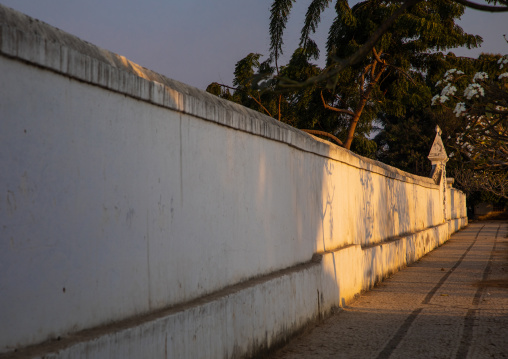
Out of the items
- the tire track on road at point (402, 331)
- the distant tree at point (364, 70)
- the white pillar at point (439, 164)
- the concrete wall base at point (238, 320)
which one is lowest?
the tire track on road at point (402, 331)

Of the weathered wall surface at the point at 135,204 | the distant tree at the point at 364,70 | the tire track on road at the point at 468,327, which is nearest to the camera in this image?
the weathered wall surface at the point at 135,204

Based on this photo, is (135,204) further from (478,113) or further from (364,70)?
(364,70)

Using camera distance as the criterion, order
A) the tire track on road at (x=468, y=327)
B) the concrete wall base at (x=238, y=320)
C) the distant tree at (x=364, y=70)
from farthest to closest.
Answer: the distant tree at (x=364, y=70)
the tire track on road at (x=468, y=327)
the concrete wall base at (x=238, y=320)

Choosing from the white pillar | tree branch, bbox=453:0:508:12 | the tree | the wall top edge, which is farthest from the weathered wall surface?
the white pillar

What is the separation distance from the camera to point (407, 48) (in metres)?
25.8

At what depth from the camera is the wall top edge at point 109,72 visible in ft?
9.57

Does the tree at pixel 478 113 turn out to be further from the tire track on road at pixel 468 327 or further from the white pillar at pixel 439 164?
the tire track on road at pixel 468 327

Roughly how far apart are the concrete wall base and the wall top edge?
1398 mm

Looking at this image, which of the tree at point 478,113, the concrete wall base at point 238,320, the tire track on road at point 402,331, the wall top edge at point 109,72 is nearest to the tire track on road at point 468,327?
the tire track on road at point 402,331

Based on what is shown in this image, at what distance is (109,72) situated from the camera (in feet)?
11.8

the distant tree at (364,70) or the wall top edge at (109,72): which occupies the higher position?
the distant tree at (364,70)

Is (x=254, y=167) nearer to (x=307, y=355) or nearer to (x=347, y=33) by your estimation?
(x=307, y=355)

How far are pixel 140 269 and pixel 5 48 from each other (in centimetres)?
167

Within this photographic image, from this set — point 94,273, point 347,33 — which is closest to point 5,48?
point 94,273
